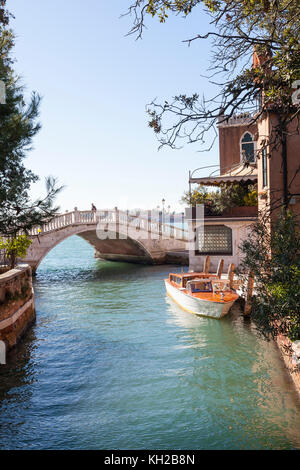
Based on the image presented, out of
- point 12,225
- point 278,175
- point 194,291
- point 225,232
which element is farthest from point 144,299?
point 12,225

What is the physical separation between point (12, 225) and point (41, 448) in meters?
3.97

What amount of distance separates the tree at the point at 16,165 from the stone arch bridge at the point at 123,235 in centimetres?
1422

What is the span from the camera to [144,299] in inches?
650

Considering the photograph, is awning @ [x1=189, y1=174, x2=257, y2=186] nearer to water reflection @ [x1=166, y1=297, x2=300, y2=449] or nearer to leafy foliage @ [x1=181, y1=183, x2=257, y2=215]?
leafy foliage @ [x1=181, y1=183, x2=257, y2=215]

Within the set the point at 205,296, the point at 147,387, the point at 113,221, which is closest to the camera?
the point at 147,387

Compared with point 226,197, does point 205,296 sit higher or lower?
lower

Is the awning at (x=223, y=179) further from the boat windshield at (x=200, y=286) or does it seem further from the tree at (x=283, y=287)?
the tree at (x=283, y=287)

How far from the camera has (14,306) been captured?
35.4 ft

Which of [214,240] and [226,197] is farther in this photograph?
[214,240]

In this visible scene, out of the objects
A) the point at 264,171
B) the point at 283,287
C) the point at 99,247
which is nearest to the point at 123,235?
the point at 99,247

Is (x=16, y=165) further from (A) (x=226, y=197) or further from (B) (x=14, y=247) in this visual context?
(A) (x=226, y=197)

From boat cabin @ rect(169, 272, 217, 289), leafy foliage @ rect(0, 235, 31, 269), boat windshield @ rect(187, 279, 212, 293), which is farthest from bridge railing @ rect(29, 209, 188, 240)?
boat windshield @ rect(187, 279, 212, 293)

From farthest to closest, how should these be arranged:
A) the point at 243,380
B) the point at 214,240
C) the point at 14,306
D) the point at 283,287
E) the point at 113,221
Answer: the point at 113,221 → the point at 214,240 → the point at 14,306 → the point at 243,380 → the point at 283,287

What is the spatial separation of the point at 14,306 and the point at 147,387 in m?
4.63
